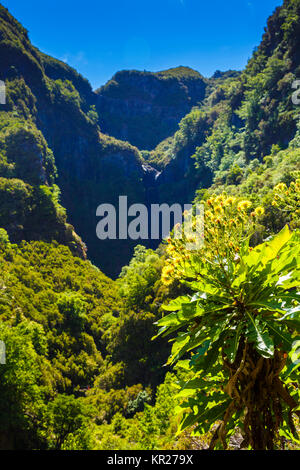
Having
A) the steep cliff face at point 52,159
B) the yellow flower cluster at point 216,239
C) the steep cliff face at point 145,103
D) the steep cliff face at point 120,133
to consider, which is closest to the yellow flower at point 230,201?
the yellow flower cluster at point 216,239

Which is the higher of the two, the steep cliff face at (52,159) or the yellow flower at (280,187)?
the steep cliff face at (52,159)

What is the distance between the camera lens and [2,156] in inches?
1522

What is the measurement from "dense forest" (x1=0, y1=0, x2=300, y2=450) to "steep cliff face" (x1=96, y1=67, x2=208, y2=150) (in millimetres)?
2172

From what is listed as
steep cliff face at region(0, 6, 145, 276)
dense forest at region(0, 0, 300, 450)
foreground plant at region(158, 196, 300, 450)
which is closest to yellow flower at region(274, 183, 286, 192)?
dense forest at region(0, 0, 300, 450)

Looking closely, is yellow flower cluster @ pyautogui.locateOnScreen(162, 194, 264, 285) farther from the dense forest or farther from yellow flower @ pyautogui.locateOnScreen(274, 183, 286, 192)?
yellow flower @ pyautogui.locateOnScreen(274, 183, 286, 192)

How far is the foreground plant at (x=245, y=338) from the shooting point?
1409 millimetres

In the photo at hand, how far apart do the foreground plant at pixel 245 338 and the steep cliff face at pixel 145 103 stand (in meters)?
103

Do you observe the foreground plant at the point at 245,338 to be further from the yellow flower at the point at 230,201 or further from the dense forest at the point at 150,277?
the yellow flower at the point at 230,201

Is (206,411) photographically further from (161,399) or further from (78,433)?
(78,433)

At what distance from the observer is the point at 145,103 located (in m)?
107

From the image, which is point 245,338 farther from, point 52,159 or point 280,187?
point 52,159

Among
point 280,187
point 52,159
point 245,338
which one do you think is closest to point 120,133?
point 52,159

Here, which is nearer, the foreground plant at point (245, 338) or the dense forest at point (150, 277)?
the foreground plant at point (245, 338)

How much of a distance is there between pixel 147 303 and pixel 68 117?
65948 millimetres
